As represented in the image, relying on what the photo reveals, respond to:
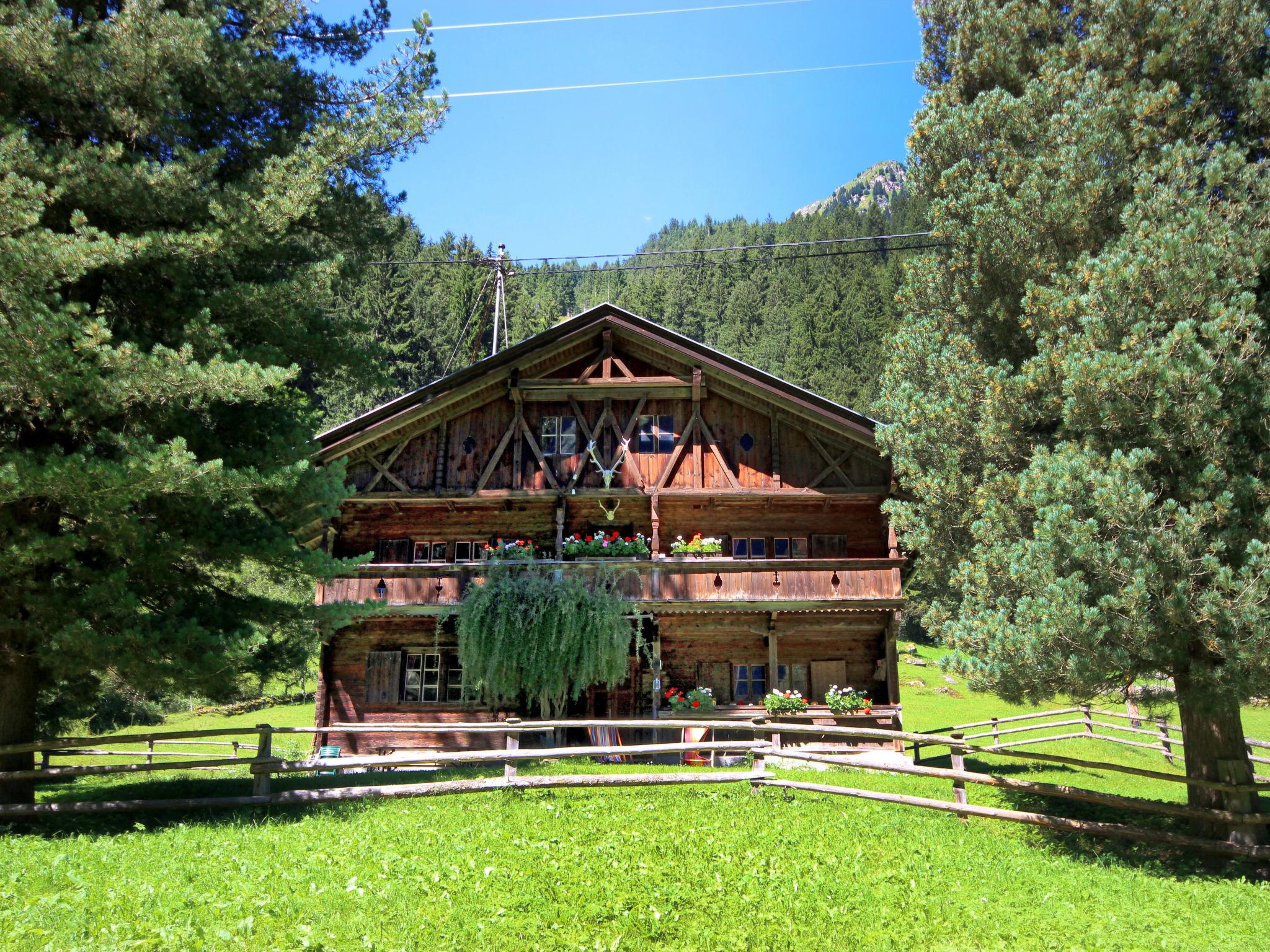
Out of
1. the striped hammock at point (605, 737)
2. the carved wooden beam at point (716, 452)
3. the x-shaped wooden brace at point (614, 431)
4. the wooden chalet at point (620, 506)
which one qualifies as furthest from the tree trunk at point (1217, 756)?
the x-shaped wooden brace at point (614, 431)

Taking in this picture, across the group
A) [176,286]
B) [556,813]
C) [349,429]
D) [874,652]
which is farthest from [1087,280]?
[349,429]

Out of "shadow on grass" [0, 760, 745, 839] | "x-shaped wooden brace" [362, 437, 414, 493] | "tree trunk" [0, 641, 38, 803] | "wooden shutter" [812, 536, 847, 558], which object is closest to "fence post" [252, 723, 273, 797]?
"shadow on grass" [0, 760, 745, 839]

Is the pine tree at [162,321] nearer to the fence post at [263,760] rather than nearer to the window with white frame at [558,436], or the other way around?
the fence post at [263,760]

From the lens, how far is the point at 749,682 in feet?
80.0

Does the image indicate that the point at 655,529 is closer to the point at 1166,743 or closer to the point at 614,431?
the point at 614,431

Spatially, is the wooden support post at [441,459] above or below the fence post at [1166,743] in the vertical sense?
above

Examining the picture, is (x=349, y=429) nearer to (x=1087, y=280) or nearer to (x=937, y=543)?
(x=937, y=543)

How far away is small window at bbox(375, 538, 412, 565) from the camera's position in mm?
25609

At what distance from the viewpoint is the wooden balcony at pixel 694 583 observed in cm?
2231

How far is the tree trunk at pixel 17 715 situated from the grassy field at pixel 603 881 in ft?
2.84

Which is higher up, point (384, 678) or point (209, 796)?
point (384, 678)

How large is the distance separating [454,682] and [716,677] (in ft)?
22.4

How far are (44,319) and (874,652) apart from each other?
19.6m

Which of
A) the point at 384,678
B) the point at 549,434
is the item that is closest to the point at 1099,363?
the point at 549,434
